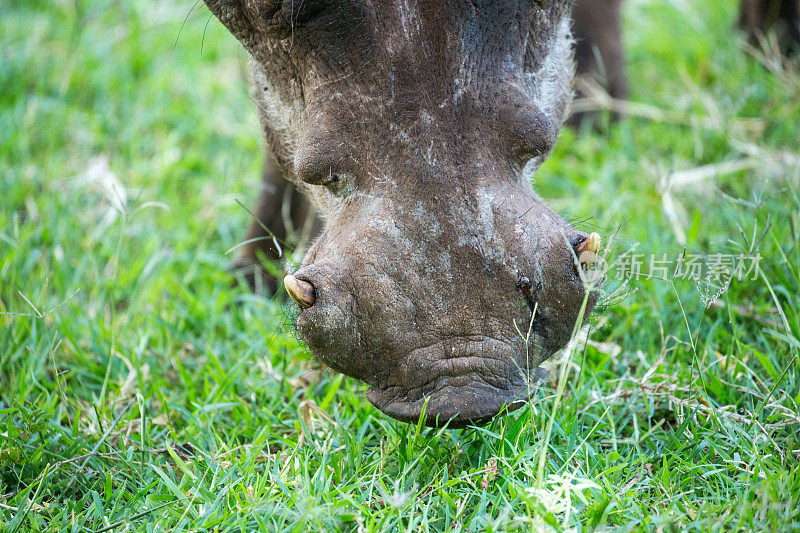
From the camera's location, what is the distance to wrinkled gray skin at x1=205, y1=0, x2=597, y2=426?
5.46 ft

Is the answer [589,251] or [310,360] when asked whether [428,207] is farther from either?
[310,360]

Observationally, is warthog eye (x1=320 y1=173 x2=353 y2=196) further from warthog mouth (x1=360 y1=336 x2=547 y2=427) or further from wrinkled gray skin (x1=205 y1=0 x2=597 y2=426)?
warthog mouth (x1=360 y1=336 x2=547 y2=427)

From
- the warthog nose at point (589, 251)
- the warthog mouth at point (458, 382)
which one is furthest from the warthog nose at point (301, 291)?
the warthog nose at point (589, 251)

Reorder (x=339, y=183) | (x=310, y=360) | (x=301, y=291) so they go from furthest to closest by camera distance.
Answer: (x=310, y=360), (x=339, y=183), (x=301, y=291)

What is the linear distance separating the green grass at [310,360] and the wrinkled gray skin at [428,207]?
7.7 inches

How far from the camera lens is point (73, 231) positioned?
130 inches

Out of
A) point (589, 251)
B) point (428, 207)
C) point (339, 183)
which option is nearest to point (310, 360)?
point (339, 183)

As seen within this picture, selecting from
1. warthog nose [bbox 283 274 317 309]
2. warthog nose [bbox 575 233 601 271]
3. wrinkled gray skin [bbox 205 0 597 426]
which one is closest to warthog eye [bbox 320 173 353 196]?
wrinkled gray skin [bbox 205 0 597 426]

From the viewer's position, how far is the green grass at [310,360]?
179 centimetres

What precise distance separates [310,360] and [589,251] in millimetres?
1144

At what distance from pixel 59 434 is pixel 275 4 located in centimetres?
128

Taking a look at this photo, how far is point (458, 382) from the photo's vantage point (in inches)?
65.1

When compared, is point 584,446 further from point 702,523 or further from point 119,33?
point 119,33

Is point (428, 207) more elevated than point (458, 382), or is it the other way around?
point (428, 207)
